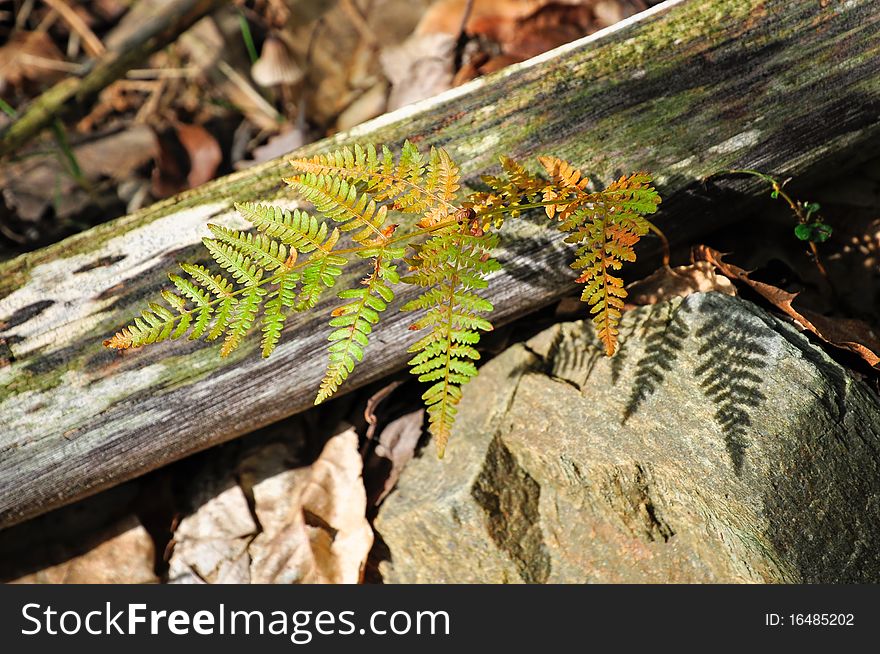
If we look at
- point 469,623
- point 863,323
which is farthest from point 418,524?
Result: point 863,323

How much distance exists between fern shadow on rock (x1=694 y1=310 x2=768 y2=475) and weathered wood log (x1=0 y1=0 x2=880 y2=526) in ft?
1.65

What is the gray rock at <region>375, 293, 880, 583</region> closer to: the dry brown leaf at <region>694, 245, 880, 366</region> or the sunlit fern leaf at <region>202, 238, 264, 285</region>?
the dry brown leaf at <region>694, 245, 880, 366</region>

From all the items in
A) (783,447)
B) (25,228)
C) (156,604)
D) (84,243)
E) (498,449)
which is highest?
(25,228)

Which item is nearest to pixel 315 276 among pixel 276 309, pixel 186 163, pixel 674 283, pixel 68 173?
pixel 276 309

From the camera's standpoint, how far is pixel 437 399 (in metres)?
2.16

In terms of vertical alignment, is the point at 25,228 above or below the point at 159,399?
above

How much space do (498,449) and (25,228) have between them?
3.39 metres

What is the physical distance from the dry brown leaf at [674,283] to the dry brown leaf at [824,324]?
0.19ft

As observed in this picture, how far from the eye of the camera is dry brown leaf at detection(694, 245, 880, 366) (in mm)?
2711

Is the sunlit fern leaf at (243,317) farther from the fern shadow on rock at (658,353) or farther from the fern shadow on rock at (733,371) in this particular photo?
the fern shadow on rock at (733,371)

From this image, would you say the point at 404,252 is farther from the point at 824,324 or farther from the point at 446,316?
the point at 824,324

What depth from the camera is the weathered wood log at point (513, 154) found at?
271 centimetres

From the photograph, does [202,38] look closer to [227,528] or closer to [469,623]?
[227,528]

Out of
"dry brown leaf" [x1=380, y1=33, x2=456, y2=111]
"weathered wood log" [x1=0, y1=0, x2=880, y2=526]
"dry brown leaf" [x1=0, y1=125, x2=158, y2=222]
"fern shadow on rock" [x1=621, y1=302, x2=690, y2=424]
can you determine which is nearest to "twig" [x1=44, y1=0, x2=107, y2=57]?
"dry brown leaf" [x1=0, y1=125, x2=158, y2=222]
